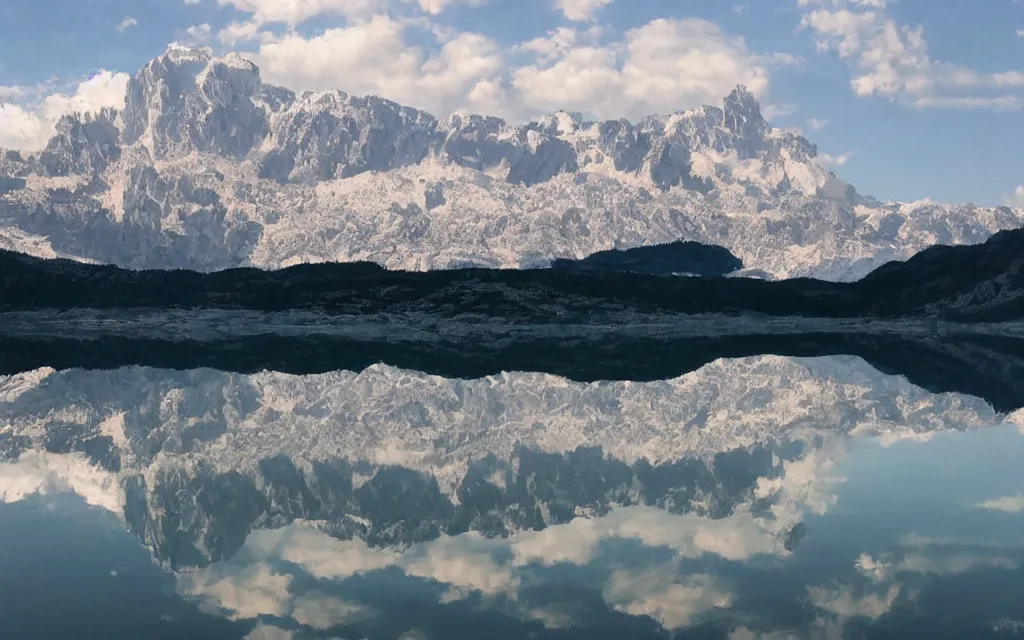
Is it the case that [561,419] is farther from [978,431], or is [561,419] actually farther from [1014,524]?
[1014,524]

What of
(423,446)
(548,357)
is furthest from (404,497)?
(548,357)

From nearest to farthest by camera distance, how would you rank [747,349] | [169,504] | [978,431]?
[169,504], [978,431], [747,349]

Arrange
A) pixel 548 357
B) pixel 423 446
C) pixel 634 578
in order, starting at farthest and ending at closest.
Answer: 1. pixel 548 357
2. pixel 423 446
3. pixel 634 578

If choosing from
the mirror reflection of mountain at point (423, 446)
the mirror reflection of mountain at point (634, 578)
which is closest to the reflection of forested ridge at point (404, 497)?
→ the mirror reflection of mountain at point (423, 446)

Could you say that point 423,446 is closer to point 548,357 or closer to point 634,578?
point 634,578

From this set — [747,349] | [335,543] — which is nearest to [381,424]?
[335,543]

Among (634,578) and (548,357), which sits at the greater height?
(634,578)

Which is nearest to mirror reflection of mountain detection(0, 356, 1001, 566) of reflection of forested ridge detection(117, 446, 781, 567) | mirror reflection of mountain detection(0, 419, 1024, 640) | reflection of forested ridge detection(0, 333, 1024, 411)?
reflection of forested ridge detection(117, 446, 781, 567)
